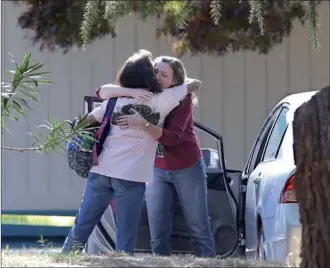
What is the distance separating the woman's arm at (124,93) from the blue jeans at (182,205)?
0.65m

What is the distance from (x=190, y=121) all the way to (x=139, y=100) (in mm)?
543

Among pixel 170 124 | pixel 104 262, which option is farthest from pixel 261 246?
pixel 104 262

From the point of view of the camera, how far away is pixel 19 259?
4.12 metres

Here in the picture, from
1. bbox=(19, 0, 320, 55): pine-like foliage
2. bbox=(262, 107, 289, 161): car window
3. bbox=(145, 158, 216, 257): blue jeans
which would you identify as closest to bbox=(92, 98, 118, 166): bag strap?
bbox=(145, 158, 216, 257): blue jeans

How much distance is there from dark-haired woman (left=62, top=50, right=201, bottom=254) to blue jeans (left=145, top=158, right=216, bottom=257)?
38cm

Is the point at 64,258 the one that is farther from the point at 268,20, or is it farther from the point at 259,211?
the point at 268,20

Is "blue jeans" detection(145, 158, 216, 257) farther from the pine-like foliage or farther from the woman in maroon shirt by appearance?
the pine-like foliage

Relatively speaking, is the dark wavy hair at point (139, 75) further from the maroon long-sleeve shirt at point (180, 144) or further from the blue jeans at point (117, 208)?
the blue jeans at point (117, 208)

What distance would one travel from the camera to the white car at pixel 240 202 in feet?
18.5

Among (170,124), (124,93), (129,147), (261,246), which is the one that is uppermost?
(124,93)

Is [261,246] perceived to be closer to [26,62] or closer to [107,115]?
[107,115]

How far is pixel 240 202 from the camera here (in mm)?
6438

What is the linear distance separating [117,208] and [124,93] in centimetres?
72

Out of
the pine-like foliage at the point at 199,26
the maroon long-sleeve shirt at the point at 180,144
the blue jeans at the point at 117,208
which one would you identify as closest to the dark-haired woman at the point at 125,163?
the blue jeans at the point at 117,208
